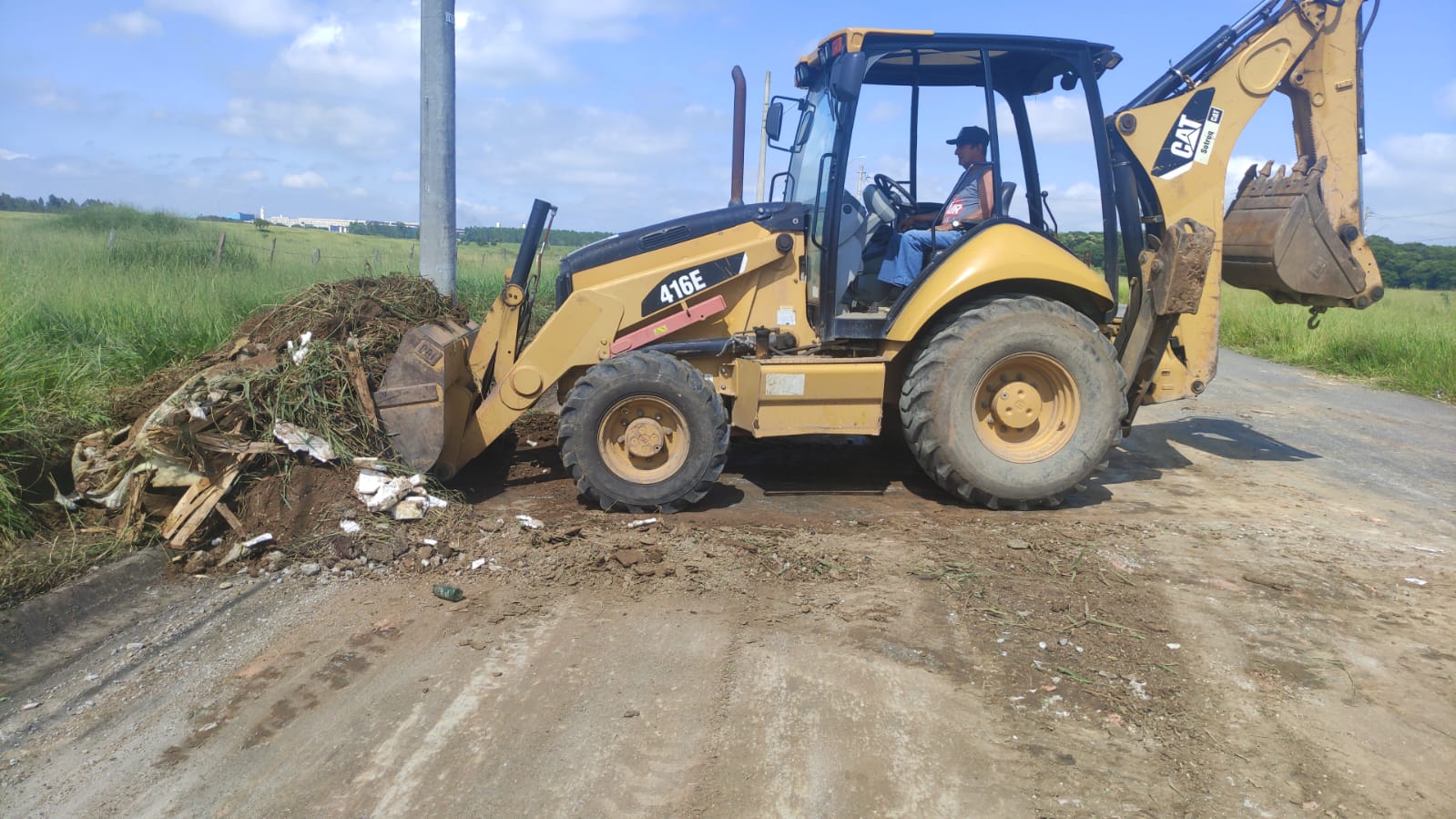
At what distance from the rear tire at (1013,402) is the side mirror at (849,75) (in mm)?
1466

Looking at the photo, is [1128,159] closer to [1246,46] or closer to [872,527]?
[1246,46]

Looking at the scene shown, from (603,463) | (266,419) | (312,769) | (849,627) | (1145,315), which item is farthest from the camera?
(1145,315)

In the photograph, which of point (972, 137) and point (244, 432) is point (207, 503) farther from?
point (972, 137)

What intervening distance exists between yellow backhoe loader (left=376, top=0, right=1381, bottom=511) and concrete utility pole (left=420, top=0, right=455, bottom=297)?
2.00m

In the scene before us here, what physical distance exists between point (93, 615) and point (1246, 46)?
7.13m

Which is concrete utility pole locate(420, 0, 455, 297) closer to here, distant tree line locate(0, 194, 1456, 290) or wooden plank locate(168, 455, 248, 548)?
wooden plank locate(168, 455, 248, 548)

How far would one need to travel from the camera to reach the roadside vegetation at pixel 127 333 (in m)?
4.79

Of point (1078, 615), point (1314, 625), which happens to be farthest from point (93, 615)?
point (1314, 625)

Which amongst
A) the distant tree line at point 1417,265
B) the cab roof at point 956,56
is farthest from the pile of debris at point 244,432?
the distant tree line at point 1417,265

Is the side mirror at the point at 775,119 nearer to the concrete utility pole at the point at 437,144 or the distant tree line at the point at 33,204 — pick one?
the concrete utility pole at the point at 437,144

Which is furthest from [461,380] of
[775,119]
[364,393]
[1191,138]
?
[1191,138]

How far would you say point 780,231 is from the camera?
596cm

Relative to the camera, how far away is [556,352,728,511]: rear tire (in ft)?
17.7

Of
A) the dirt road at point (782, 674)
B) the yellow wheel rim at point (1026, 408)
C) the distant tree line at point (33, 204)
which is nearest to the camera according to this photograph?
the dirt road at point (782, 674)
